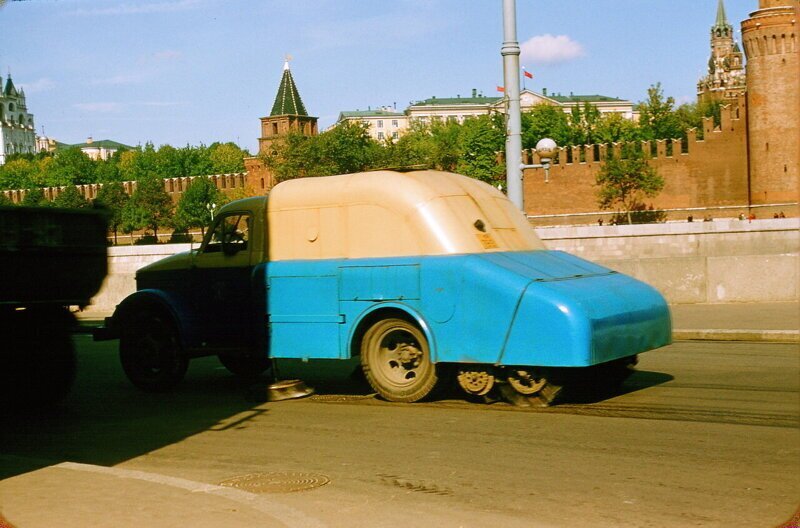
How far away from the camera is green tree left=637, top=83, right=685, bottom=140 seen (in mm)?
97188

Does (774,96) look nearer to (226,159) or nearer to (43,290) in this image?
(43,290)

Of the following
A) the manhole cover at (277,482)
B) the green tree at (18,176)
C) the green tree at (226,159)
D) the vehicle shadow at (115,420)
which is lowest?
the vehicle shadow at (115,420)

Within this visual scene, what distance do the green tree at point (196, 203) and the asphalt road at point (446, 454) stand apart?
4017 inches

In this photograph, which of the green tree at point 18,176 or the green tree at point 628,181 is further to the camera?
the green tree at point 18,176

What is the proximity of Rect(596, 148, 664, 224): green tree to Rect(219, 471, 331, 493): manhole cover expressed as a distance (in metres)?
78.0

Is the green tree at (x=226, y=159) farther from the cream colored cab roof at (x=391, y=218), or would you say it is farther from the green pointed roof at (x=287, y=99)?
the cream colored cab roof at (x=391, y=218)

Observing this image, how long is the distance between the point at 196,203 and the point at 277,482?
108m

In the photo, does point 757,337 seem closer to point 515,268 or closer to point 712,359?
point 712,359

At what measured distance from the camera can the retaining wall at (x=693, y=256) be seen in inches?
841

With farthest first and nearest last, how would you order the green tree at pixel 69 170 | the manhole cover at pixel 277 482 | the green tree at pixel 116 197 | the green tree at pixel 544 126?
the green tree at pixel 69 170
the green tree at pixel 116 197
the green tree at pixel 544 126
the manhole cover at pixel 277 482

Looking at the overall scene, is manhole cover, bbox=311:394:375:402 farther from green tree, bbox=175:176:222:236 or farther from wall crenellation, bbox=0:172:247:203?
wall crenellation, bbox=0:172:247:203

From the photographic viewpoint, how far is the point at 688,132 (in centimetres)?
8831

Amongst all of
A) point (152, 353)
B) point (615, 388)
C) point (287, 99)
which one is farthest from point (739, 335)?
point (287, 99)

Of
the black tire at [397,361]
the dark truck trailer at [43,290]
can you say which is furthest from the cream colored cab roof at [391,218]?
the dark truck trailer at [43,290]
